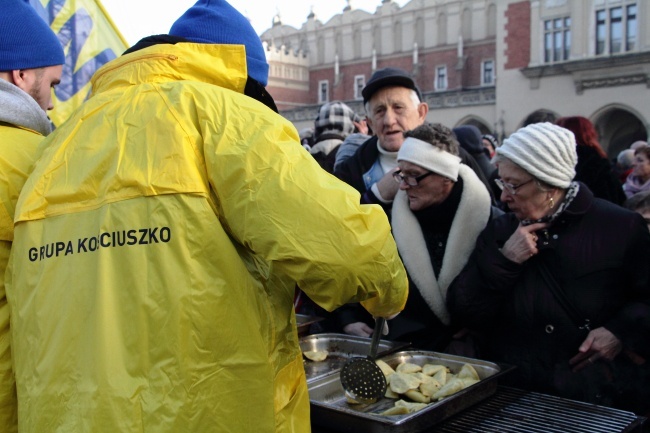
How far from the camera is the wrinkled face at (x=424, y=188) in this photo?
299 centimetres

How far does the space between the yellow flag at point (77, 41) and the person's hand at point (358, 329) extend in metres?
2.37

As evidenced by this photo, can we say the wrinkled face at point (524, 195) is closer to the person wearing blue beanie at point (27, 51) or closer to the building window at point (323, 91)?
the person wearing blue beanie at point (27, 51)

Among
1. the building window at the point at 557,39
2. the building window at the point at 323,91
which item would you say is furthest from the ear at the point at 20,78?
the building window at the point at 323,91

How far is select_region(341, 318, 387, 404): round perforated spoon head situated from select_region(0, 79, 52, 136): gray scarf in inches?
52.3

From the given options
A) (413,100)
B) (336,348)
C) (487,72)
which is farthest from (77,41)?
(487,72)

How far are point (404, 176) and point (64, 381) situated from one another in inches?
74.1

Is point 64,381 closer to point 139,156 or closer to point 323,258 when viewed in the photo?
point 139,156

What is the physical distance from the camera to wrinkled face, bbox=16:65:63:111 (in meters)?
2.30

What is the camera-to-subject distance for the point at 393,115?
3561 mm

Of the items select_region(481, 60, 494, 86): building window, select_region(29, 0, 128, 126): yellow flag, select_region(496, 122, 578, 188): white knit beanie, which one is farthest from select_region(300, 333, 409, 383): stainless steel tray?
select_region(481, 60, 494, 86): building window

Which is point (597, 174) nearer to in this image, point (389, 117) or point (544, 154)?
point (389, 117)

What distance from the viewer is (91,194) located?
5.13ft

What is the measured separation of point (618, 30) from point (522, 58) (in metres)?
4.06

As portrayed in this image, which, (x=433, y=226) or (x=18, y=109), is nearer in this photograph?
(x=18, y=109)
